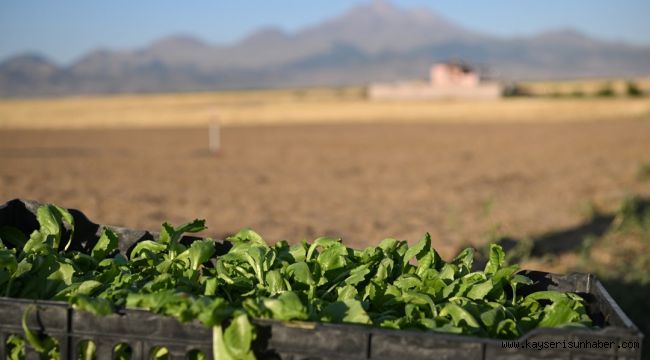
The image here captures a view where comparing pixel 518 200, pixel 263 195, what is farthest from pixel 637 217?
pixel 263 195

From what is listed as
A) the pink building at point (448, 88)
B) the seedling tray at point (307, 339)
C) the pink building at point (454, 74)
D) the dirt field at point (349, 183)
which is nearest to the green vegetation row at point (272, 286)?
the seedling tray at point (307, 339)

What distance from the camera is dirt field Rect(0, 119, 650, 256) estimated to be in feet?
29.3

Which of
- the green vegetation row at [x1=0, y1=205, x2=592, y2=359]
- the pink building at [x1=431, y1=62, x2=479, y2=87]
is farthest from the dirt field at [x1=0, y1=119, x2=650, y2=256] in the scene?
the pink building at [x1=431, y1=62, x2=479, y2=87]

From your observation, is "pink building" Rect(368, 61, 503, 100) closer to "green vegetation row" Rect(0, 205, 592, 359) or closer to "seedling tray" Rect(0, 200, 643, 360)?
"green vegetation row" Rect(0, 205, 592, 359)

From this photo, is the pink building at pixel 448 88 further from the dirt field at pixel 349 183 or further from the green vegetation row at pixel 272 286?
the green vegetation row at pixel 272 286

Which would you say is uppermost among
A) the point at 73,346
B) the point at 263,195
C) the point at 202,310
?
the point at 202,310

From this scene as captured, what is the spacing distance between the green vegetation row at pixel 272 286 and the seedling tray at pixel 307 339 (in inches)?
1.4

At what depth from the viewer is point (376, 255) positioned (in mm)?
2094

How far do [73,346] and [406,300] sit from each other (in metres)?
0.77

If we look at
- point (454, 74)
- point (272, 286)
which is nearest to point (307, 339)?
point (272, 286)

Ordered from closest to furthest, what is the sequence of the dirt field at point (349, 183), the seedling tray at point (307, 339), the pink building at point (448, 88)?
the seedling tray at point (307, 339)
the dirt field at point (349, 183)
the pink building at point (448, 88)

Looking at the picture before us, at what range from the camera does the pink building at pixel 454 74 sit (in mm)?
90656

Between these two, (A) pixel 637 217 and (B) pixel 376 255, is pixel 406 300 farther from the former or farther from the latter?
(A) pixel 637 217

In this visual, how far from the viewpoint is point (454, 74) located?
91.9 m
